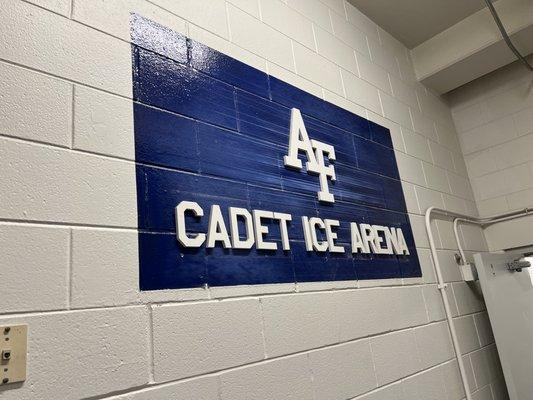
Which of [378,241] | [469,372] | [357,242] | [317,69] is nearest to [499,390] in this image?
[469,372]

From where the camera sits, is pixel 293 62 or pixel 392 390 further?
pixel 293 62

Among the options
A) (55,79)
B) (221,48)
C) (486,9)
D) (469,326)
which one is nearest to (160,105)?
(55,79)

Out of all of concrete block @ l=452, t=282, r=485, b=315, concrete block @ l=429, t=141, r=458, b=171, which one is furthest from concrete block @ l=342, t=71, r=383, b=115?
concrete block @ l=452, t=282, r=485, b=315

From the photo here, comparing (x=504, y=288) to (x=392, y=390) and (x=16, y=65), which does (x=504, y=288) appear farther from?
(x=16, y=65)

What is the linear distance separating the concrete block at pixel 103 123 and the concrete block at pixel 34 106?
0.02 meters

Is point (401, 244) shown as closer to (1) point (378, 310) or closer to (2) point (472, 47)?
(1) point (378, 310)

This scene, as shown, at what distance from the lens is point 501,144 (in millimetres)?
2600

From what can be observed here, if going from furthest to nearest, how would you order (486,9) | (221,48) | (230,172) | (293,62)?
1. (486,9)
2. (293,62)
3. (221,48)
4. (230,172)

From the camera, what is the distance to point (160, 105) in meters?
1.04

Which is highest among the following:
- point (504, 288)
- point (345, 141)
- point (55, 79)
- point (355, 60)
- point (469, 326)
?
point (355, 60)

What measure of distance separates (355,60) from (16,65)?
156 centimetres

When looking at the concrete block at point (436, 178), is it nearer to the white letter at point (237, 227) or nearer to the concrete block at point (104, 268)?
the white letter at point (237, 227)

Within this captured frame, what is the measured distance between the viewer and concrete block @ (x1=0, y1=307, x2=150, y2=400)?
2.29ft

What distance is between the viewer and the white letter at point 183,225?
0.96 meters
